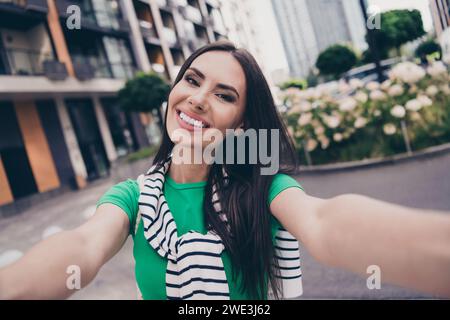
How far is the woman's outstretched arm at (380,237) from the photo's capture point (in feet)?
1.16

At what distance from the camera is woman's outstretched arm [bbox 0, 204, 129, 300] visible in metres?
0.46

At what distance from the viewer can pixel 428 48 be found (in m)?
0.96

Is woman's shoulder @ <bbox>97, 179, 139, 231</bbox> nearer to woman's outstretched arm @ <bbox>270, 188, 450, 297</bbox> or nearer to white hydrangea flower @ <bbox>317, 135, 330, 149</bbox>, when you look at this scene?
woman's outstretched arm @ <bbox>270, 188, 450, 297</bbox>

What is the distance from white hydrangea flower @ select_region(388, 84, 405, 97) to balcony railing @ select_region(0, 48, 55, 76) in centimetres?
425

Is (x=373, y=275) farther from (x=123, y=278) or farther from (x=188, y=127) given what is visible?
(x=123, y=278)

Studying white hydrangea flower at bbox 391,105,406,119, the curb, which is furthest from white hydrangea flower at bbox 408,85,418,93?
the curb

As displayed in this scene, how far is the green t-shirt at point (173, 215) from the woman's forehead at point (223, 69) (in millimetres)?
236

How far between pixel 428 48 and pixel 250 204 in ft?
2.82

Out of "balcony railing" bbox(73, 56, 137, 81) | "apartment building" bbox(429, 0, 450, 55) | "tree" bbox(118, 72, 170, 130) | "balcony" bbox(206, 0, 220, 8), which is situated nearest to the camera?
"apartment building" bbox(429, 0, 450, 55)

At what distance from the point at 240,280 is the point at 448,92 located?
2.03 meters

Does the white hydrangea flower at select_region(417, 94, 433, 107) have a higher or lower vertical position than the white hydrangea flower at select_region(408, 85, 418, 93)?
lower

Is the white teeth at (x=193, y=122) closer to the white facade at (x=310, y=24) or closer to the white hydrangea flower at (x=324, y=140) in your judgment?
the white facade at (x=310, y=24)

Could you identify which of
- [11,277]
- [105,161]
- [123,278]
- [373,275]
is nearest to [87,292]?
[123,278]

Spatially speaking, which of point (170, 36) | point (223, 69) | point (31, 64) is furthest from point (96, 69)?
point (223, 69)
